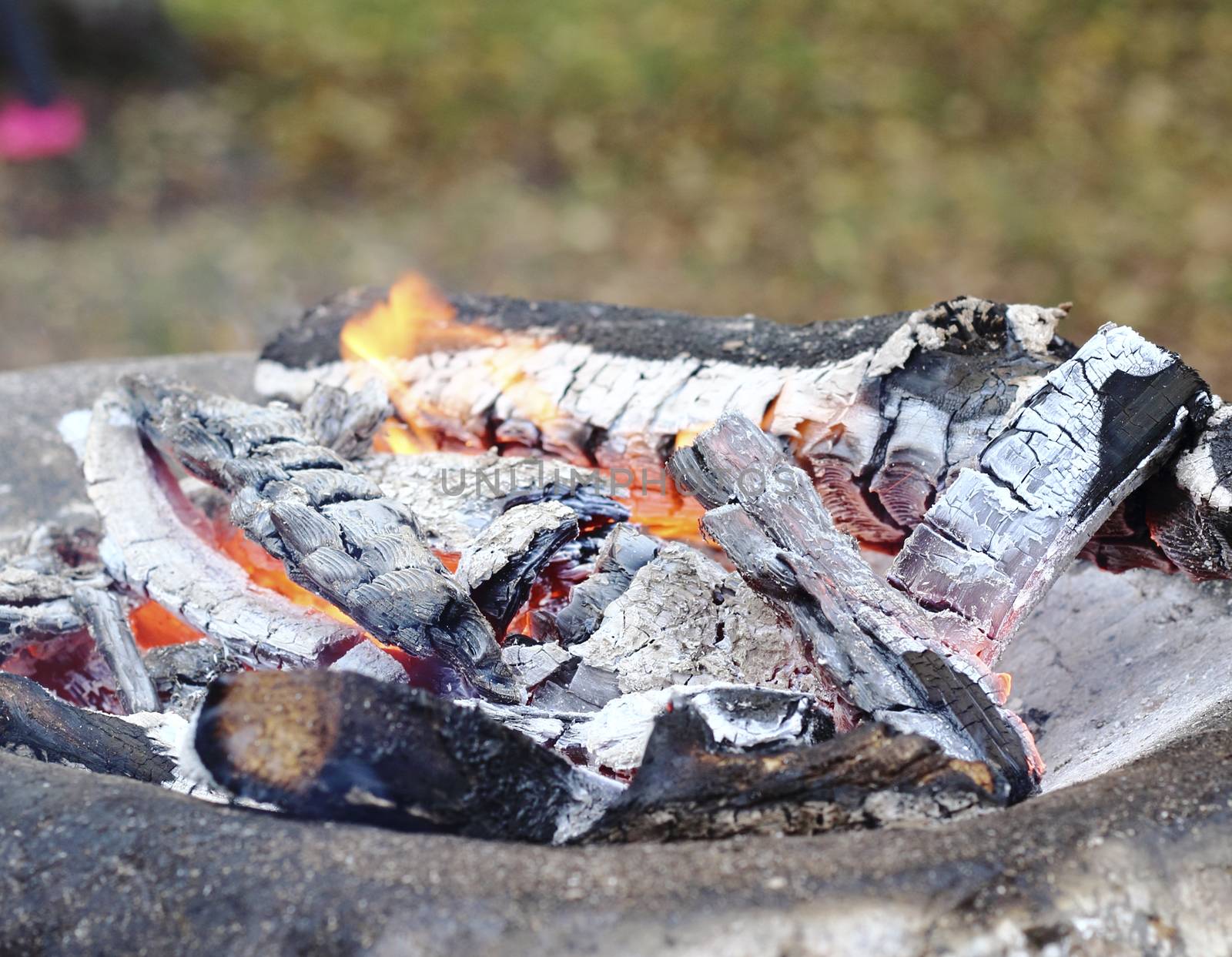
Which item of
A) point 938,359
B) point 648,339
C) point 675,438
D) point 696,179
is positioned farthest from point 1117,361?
point 696,179

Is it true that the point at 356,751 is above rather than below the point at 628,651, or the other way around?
above

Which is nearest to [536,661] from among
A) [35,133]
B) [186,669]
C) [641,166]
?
[186,669]

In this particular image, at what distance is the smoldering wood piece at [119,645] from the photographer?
1636mm

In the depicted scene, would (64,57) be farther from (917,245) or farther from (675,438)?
(675,438)

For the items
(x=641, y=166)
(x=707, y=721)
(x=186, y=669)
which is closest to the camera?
(x=707, y=721)

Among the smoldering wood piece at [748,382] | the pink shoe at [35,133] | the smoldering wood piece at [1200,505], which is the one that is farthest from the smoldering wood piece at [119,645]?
the pink shoe at [35,133]

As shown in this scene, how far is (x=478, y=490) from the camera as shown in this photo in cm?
185

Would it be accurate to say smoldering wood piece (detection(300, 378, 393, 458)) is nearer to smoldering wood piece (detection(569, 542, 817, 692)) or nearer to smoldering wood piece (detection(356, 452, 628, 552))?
smoldering wood piece (detection(356, 452, 628, 552))

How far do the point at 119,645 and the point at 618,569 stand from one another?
2.53ft

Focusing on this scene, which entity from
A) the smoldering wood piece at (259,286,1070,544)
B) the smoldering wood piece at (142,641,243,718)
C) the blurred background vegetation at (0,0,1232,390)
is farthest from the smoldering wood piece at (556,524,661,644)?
the blurred background vegetation at (0,0,1232,390)

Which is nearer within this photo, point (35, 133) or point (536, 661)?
point (536, 661)

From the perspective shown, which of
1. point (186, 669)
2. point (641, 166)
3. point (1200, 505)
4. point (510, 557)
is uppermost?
point (1200, 505)

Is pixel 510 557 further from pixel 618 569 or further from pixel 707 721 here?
pixel 707 721

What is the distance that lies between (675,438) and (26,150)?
4955mm
